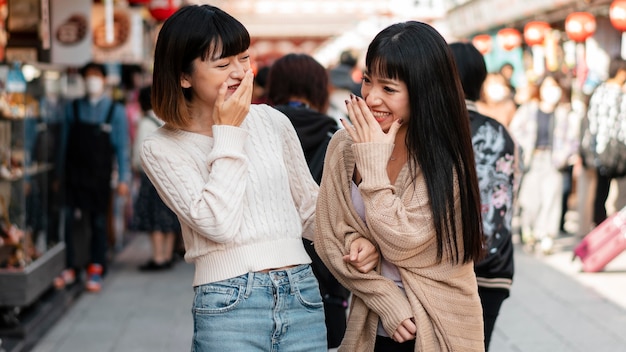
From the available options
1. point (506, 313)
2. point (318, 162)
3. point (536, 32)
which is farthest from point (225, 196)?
point (536, 32)

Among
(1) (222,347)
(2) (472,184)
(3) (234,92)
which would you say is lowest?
(1) (222,347)

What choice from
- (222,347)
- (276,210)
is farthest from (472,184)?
(222,347)

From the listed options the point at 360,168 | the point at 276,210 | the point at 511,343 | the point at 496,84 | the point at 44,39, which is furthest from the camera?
the point at 496,84

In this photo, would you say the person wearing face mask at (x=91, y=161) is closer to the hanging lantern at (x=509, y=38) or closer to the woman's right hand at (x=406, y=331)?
the woman's right hand at (x=406, y=331)

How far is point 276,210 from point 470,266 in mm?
613

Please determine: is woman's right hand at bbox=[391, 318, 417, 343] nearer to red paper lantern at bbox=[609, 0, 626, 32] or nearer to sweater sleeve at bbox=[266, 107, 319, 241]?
A: sweater sleeve at bbox=[266, 107, 319, 241]

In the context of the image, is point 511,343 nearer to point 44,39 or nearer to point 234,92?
point 234,92

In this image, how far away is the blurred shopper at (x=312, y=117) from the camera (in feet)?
12.7

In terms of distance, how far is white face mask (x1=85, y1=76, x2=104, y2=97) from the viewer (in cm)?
827

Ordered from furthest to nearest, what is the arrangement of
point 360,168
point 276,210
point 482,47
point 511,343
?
point 482,47 < point 511,343 < point 276,210 < point 360,168

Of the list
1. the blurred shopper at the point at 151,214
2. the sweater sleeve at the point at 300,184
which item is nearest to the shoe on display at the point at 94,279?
the blurred shopper at the point at 151,214

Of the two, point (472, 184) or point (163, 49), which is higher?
point (163, 49)

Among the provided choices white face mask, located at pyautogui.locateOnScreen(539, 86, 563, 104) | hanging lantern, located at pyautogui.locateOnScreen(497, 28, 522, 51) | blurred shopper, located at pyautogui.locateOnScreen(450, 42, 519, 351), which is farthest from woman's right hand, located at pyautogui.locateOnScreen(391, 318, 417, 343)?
hanging lantern, located at pyautogui.locateOnScreen(497, 28, 522, 51)

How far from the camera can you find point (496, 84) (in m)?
9.55
